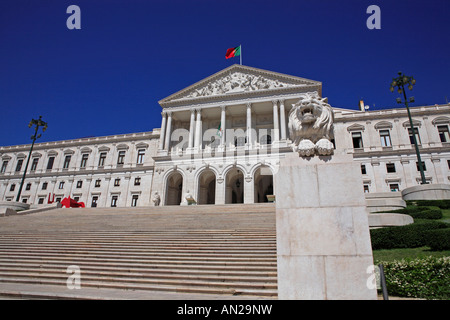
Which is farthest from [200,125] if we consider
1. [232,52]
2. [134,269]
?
[134,269]

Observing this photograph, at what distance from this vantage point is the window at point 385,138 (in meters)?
39.8

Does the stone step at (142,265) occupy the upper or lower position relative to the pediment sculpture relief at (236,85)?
lower

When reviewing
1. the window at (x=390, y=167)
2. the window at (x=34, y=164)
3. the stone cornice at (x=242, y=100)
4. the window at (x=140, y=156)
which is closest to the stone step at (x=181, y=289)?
the stone cornice at (x=242, y=100)

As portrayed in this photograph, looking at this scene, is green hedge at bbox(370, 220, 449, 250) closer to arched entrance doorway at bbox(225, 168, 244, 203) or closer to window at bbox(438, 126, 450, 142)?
arched entrance doorway at bbox(225, 168, 244, 203)

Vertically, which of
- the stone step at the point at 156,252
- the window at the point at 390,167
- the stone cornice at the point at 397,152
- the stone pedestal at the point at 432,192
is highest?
the stone cornice at the point at 397,152

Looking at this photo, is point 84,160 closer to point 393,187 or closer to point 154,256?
point 154,256

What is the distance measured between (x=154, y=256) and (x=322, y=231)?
24.5ft

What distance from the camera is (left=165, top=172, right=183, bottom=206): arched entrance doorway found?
38.7m

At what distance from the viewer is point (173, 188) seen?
131ft

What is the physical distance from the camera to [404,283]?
7320mm

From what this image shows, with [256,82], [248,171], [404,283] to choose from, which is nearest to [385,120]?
[256,82]

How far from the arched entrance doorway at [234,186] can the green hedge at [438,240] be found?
25.2 meters

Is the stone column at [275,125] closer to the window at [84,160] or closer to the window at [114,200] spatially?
the window at [114,200]
